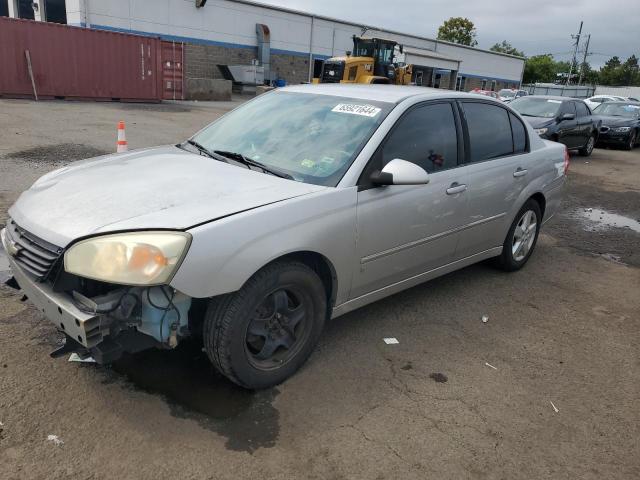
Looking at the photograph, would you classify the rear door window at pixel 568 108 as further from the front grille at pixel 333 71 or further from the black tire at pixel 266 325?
the black tire at pixel 266 325

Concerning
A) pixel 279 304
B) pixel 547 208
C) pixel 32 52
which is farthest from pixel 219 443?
pixel 32 52

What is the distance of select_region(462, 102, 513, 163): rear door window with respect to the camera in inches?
172

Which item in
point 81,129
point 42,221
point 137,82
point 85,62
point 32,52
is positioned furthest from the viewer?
point 137,82

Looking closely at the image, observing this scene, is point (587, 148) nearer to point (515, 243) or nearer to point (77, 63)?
point (515, 243)

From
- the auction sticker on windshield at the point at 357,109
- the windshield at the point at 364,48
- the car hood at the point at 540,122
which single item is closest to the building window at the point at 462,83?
the windshield at the point at 364,48

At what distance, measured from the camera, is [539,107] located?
13594 millimetres

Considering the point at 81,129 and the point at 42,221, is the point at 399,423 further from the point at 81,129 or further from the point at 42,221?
the point at 81,129

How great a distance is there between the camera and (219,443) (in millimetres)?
2600

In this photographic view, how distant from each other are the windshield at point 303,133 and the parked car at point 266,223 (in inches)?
0.5

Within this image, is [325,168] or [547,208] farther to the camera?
[547,208]

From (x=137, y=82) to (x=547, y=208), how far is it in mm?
19406

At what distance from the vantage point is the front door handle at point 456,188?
3984 millimetres

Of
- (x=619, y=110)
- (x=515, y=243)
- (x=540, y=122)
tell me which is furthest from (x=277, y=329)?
(x=619, y=110)

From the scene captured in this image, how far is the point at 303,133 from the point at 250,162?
45 centimetres
